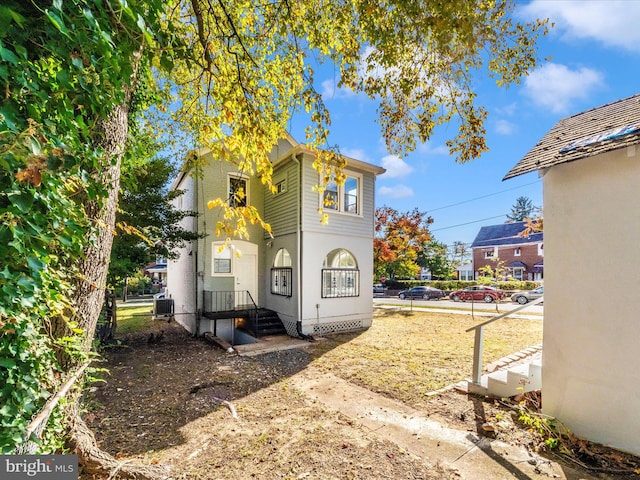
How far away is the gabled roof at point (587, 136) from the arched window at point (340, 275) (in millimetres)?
6773

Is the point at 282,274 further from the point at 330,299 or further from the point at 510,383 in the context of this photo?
the point at 510,383

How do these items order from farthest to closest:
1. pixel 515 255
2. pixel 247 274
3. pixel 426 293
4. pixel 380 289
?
pixel 515 255 → pixel 380 289 → pixel 426 293 → pixel 247 274

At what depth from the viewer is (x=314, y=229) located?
397 inches

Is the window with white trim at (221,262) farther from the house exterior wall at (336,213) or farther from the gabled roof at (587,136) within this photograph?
the gabled roof at (587,136)

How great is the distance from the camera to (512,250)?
3672 centimetres

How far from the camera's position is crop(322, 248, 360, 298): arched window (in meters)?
10.6

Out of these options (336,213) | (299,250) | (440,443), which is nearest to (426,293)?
(336,213)

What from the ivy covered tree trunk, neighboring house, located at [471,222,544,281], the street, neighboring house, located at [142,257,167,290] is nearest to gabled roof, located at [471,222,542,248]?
neighboring house, located at [471,222,544,281]

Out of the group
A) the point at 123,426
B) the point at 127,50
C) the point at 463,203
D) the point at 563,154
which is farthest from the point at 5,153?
the point at 463,203

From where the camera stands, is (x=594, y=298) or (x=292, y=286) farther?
(x=292, y=286)

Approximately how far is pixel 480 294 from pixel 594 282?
2249 cm

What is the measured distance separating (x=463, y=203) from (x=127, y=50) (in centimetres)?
3870

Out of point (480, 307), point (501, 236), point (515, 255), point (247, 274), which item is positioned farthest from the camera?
point (501, 236)

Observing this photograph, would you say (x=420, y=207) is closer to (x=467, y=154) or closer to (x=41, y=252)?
(x=467, y=154)
